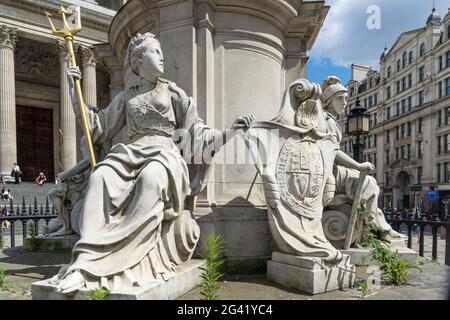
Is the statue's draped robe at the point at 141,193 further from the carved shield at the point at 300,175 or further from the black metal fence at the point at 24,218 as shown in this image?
the black metal fence at the point at 24,218

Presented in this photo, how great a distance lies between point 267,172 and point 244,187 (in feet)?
2.84

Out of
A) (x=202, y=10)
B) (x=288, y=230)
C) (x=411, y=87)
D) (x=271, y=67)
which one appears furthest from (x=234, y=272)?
(x=411, y=87)

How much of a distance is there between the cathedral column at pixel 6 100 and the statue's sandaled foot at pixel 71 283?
27.2 m

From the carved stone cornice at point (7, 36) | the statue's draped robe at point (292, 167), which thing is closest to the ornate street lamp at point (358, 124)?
the statue's draped robe at point (292, 167)

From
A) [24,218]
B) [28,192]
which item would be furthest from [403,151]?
[24,218]

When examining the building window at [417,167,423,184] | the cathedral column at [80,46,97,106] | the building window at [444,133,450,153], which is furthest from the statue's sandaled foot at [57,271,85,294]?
the building window at [417,167,423,184]

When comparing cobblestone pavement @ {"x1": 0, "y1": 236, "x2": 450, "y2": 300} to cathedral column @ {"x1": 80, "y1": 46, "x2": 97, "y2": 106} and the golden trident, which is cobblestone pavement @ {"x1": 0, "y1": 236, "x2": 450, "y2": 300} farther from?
cathedral column @ {"x1": 80, "y1": 46, "x2": 97, "y2": 106}

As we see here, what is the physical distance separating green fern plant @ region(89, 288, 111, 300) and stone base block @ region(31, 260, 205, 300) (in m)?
0.03

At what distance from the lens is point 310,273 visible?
370 centimetres

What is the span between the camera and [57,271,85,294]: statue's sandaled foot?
2.80 meters

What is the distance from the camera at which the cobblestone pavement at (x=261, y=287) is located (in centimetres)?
360

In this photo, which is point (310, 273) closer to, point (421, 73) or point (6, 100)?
point (6, 100)
